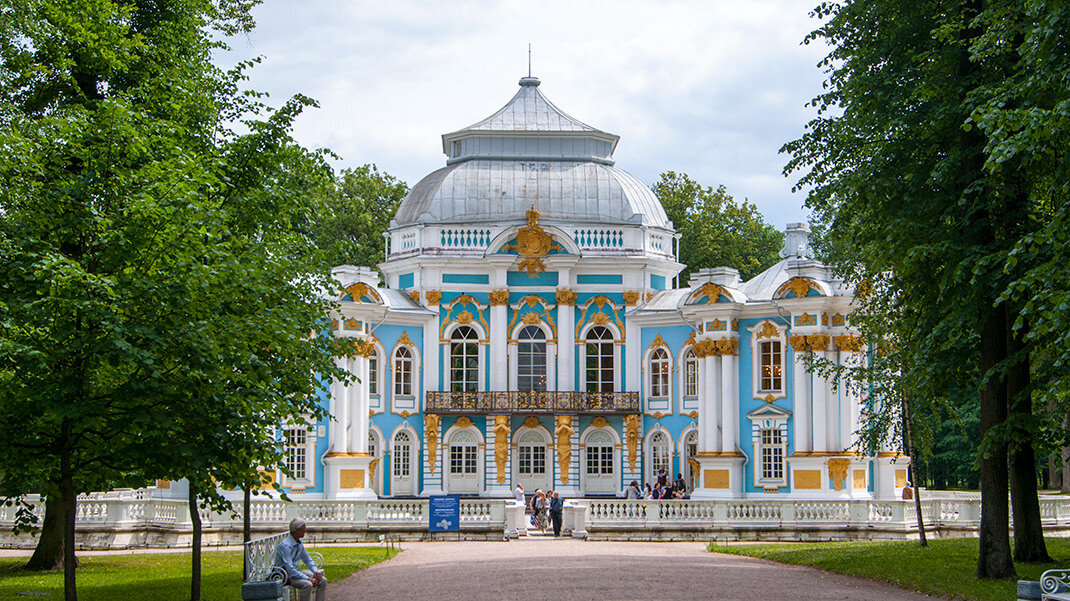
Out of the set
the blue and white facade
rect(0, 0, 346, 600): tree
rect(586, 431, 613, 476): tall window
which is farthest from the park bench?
rect(586, 431, 613, 476): tall window

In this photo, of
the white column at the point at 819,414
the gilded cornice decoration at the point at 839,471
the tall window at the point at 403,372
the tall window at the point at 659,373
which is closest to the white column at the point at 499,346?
the tall window at the point at 403,372

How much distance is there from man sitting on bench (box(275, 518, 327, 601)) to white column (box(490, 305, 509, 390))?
23.0m

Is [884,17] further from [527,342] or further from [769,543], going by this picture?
[527,342]

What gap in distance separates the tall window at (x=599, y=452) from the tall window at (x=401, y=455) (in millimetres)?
5263

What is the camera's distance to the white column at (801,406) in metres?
32.9

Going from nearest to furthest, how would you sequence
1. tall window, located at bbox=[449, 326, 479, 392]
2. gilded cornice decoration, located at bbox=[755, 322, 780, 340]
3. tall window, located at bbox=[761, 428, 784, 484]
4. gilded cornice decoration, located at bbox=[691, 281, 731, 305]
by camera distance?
tall window, located at bbox=[761, 428, 784, 484]
gilded cornice decoration, located at bbox=[755, 322, 780, 340]
gilded cornice decoration, located at bbox=[691, 281, 731, 305]
tall window, located at bbox=[449, 326, 479, 392]

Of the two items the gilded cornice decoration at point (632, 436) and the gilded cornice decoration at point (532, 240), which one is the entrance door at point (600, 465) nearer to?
the gilded cornice decoration at point (632, 436)

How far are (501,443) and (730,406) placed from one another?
6749 mm

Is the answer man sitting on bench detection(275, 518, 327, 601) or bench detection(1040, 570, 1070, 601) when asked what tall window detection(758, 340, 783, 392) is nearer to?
bench detection(1040, 570, 1070, 601)

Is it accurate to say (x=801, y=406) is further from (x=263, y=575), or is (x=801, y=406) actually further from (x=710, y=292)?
(x=263, y=575)

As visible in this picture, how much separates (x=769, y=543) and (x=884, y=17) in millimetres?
12660

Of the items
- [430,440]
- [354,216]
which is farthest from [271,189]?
[354,216]

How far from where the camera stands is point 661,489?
1284 inches

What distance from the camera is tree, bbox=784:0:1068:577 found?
633 inches
